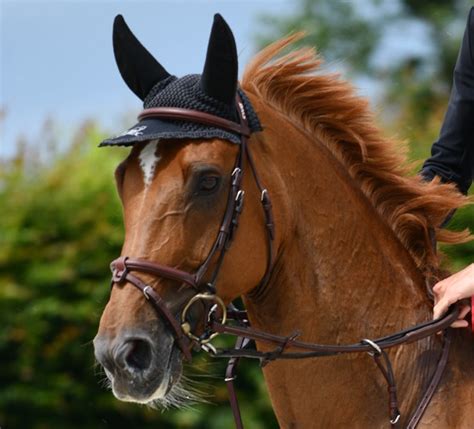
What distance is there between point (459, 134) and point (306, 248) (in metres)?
0.89

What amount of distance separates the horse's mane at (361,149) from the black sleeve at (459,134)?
0.82ft

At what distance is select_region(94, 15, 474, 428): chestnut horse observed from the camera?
10.6 ft

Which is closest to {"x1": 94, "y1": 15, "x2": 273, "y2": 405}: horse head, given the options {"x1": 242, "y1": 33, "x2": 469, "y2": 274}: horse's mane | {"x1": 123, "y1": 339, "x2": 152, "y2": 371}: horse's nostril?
{"x1": 123, "y1": 339, "x2": 152, "y2": 371}: horse's nostril

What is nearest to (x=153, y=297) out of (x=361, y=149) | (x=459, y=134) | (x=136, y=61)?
(x=136, y=61)

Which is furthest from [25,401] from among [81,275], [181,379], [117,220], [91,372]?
[181,379]

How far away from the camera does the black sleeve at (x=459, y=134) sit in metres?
3.91

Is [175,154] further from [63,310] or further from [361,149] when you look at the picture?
[63,310]

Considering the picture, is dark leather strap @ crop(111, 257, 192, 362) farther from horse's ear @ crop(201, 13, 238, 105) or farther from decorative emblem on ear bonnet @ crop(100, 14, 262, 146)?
horse's ear @ crop(201, 13, 238, 105)

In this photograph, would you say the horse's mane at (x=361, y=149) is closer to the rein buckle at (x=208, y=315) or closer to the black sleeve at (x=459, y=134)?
the black sleeve at (x=459, y=134)

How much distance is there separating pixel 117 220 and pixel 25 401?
1.43m

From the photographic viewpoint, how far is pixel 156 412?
7086mm

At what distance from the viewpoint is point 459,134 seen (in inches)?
158

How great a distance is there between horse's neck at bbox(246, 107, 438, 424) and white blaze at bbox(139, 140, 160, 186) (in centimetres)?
46

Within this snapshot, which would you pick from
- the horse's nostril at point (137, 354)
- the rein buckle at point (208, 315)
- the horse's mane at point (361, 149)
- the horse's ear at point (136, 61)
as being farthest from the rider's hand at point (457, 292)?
the horse's ear at point (136, 61)
